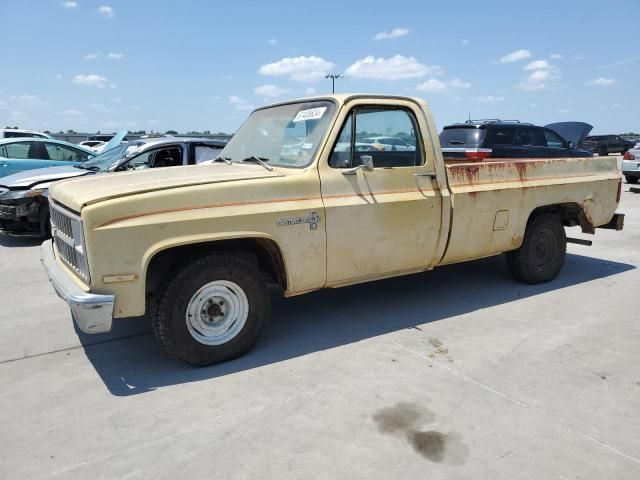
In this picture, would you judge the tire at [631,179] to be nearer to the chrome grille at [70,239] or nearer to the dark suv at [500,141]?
the dark suv at [500,141]

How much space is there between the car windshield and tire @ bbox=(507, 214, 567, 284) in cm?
663

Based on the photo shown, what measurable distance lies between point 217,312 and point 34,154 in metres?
9.19

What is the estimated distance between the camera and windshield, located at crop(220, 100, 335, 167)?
13.5 feet

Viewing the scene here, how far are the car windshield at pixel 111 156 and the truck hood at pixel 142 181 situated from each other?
16.9 ft

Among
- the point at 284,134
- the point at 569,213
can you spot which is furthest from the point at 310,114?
the point at 569,213

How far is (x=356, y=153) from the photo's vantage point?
4.20 m

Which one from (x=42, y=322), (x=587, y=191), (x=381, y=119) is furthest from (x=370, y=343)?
(x=587, y=191)

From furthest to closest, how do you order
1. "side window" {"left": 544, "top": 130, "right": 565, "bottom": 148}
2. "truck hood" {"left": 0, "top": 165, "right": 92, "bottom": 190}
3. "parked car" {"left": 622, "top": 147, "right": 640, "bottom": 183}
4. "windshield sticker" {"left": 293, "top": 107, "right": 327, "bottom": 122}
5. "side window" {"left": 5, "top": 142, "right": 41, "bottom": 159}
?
"parked car" {"left": 622, "top": 147, "right": 640, "bottom": 183}, "side window" {"left": 544, "top": 130, "right": 565, "bottom": 148}, "side window" {"left": 5, "top": 142, "right": 41, "bottom": 159}, "truck hood" {"left": 0, "top": 165, "right": 92, "bottom": 190}, "windshield sticker" {"left": 293, "top": 107, "right": 327, "bottom": 122}

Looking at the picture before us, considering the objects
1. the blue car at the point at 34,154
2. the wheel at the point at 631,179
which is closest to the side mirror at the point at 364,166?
the blue car at the point at 34,154

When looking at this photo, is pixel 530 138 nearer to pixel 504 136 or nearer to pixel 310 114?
pixel 504 136

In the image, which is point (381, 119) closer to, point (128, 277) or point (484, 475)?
point (128, 277)

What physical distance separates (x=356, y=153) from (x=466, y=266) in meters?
3.07

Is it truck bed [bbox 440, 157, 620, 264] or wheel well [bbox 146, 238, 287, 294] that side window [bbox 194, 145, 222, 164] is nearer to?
truck bed [bbox 440, 157, 620, 264]

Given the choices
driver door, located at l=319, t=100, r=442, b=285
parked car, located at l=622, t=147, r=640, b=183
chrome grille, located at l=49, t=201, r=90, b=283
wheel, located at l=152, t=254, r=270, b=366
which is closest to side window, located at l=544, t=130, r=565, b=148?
parked car, located at l=622, t=147, r=640, b=183
